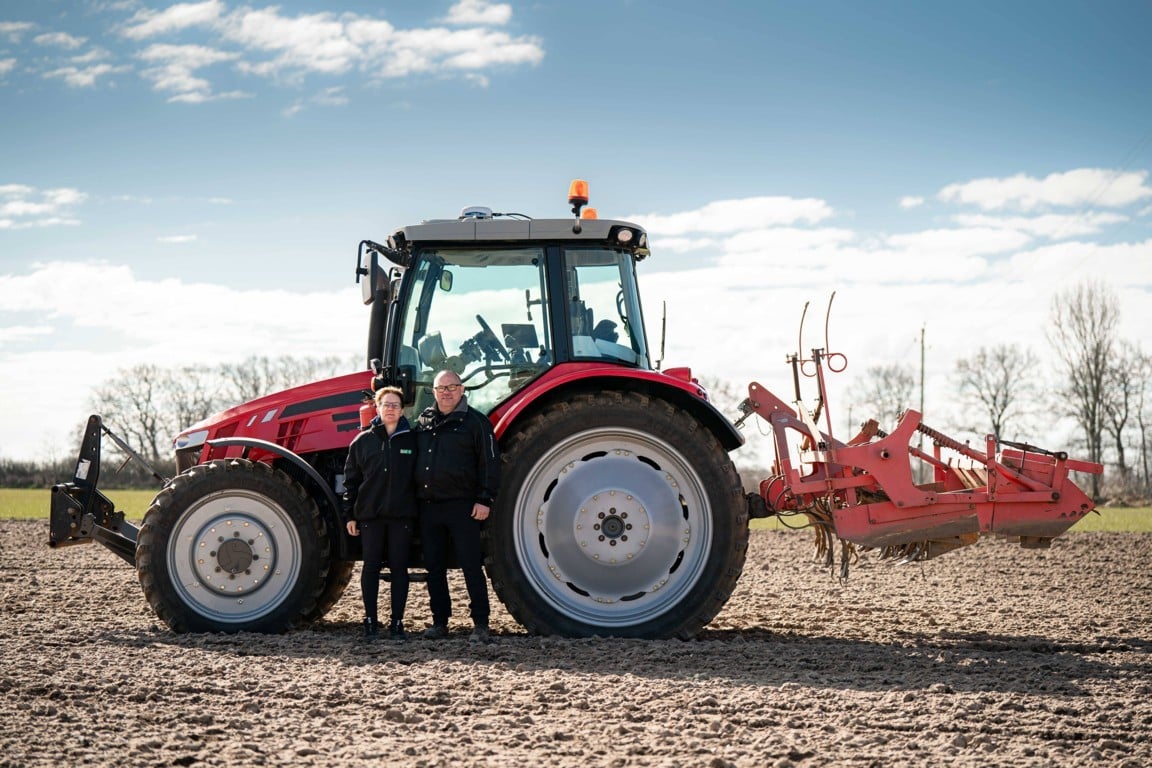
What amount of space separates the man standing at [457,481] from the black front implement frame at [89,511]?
1926 millimetres

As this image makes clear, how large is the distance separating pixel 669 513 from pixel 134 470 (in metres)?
36.0

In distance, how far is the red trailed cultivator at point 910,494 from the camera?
6.74m

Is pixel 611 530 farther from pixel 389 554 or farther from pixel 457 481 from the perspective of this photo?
pixel 389 554

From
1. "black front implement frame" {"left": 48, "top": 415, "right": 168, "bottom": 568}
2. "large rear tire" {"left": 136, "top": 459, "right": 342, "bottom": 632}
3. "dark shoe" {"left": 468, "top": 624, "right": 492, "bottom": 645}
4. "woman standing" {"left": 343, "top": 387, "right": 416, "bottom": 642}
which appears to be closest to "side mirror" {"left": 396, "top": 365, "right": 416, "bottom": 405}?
"woman standing" {"left": 343, "top": 387, "right": 416, "bottom": 642}

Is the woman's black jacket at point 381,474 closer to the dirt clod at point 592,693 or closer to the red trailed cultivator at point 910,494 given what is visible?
the dirt clod at point 592,693

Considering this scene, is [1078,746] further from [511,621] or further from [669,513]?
[511,621]

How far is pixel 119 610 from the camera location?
809 cm

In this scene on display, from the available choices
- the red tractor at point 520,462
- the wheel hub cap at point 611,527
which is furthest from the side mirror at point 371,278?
the wheel hub cap at point 611,527

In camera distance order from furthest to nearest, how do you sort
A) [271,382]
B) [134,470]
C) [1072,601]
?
1. [271,382]
2. [134,470]
3. [1072,601]

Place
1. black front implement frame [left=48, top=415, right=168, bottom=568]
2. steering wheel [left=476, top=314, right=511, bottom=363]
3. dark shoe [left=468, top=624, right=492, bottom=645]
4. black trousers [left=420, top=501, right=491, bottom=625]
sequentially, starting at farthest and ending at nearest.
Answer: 1. black front implement frame [left=48, top=415, right=168, bottom=568]
2. steering wheel [left=476, top=314, right=511, bottom=363]
3. black trousers [left=420, top=501, right=491, bottom=625]
4. dark shoe [left=468, top=624, right=492, bottom=645]

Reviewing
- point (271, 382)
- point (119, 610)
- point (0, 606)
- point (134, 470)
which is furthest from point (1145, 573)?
point (271, 382)

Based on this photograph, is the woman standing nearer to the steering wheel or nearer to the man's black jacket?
the man's black jacket

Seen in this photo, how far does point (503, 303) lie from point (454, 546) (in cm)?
147

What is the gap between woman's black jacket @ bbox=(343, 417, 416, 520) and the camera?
21.2 ft
